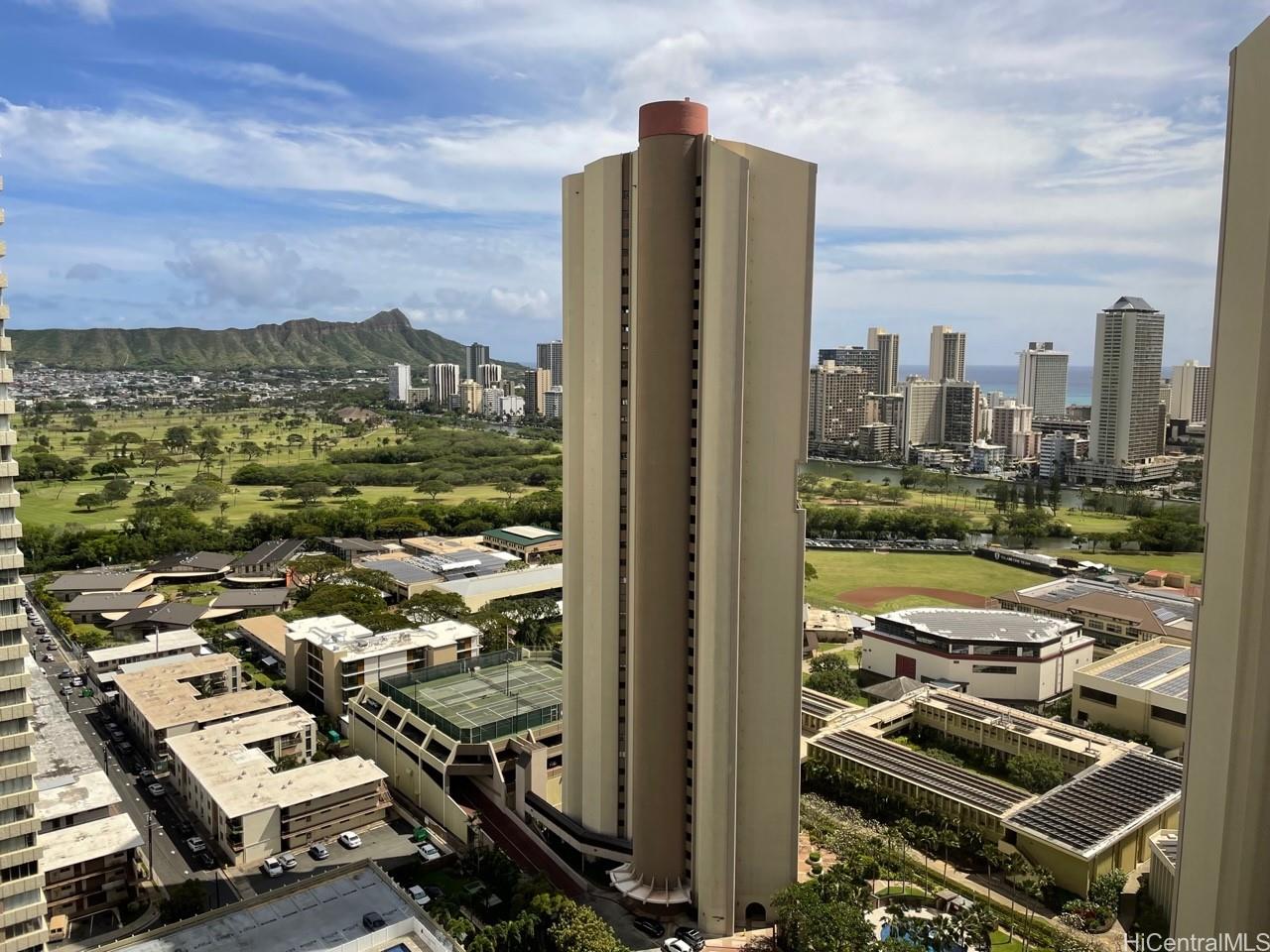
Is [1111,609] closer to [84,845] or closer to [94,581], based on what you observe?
[84,845]

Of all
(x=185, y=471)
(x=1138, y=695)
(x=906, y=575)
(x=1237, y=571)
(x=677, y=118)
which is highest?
(x=677, y=118)

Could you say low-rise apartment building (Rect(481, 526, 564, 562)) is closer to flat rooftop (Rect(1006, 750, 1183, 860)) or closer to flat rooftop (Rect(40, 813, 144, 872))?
flat rooftop (Rect(40, 813, 144, 872))

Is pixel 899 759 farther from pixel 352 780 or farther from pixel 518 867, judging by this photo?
pixel 352 780

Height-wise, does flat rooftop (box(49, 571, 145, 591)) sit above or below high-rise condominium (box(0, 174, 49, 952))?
below

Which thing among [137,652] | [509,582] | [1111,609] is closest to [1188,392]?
[1111,609]

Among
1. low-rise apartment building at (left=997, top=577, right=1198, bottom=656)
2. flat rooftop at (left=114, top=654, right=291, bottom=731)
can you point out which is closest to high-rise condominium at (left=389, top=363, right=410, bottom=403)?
flat rooftop at (left=114, top=654, right=291, bottom=731)

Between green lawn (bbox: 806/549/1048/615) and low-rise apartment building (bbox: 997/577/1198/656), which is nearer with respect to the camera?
low-rise apartment building (bbox: 997/577/1198/656)

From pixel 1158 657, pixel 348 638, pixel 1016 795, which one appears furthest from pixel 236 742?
pixel 1158 657

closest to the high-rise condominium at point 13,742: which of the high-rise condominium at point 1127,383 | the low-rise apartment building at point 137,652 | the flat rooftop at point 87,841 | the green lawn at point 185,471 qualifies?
the flat rooftop at point 87,841
